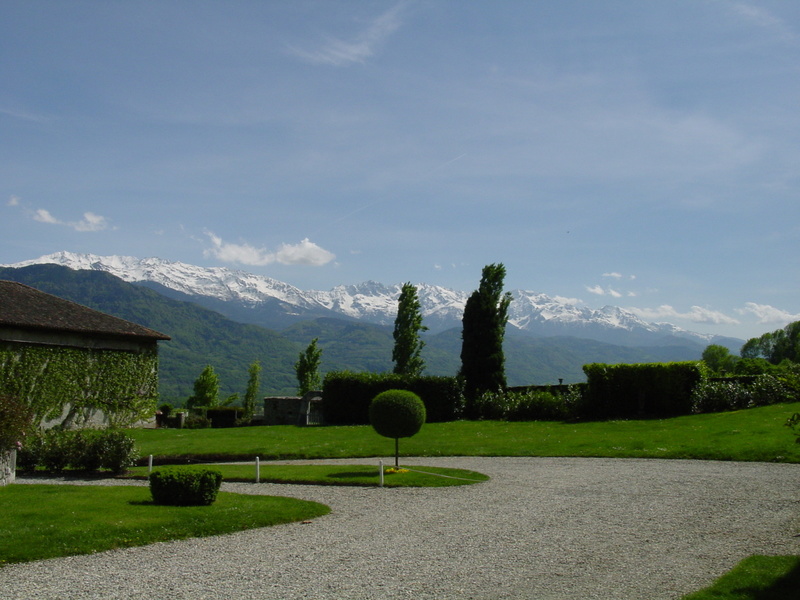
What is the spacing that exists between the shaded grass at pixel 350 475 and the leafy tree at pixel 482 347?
70.3 ft

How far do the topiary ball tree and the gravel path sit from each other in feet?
14.4

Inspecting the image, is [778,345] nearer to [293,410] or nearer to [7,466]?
[293,410]

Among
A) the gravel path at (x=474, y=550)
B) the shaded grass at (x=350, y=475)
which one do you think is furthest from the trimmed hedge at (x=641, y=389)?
the gravel path at (x=474, y=550)

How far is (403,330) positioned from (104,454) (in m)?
31.8

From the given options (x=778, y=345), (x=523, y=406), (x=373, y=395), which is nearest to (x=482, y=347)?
(x=523, y=406)

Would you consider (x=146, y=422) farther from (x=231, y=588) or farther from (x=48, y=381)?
(x=231, y=588)

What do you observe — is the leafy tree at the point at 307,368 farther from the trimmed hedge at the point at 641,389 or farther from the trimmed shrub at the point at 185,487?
the trimmed shrub at the point at 185,487

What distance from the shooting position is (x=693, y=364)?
3334 centimetres

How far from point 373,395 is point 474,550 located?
97.2ft

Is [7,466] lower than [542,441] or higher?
lower

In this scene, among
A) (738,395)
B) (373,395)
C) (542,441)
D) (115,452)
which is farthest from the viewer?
(373,395)

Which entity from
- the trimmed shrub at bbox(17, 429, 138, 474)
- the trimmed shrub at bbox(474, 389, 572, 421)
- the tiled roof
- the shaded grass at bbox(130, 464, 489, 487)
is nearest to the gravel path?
the shaded grass at bbox(130, 464, 489, 487)

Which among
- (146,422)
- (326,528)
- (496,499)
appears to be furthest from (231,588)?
(146,422)

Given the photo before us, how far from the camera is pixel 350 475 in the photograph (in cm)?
1916
